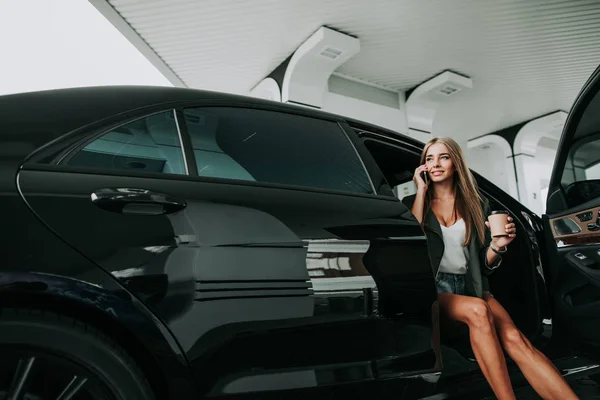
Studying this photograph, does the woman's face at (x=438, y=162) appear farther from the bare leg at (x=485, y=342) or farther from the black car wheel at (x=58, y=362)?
the black car wheel at (x=58, y=362)

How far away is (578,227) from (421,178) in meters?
0.59

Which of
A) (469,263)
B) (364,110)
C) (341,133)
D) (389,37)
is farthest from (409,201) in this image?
(364,110)

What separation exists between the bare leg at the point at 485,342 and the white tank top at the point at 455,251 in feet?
0.56

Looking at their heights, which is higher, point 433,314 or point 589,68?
point 589,68

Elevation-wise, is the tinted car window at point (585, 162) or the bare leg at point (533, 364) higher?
the tinted car window at point (585, 162)

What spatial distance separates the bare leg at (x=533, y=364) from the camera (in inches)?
62.7

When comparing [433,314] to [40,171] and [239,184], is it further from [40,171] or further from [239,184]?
[40,171]

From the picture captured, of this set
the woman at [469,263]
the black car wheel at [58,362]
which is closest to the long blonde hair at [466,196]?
the woman at [469,263]

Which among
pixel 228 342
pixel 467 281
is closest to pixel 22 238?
pixel 228 342

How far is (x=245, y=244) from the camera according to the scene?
1.12 meters

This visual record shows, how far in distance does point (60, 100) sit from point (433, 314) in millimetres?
1220

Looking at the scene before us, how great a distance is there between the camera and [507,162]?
39.5ft

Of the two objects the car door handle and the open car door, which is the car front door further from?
the open car door

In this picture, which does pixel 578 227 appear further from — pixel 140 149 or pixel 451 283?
pixel 140 149
